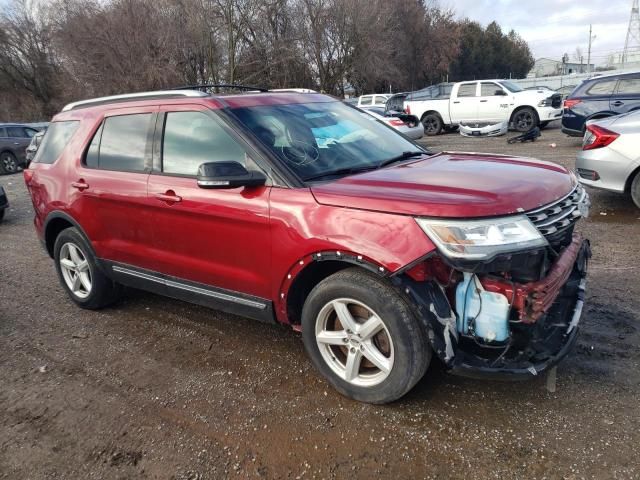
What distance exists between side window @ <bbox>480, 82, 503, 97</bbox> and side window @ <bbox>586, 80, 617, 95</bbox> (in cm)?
509

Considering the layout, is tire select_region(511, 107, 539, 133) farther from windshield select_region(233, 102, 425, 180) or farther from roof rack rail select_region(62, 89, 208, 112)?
roof rack rail select_region(62, 89, 208, 112)

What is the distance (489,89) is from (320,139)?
619 inches

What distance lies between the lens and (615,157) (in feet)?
20.5

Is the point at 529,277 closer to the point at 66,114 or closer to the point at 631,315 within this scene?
the point at 631,315

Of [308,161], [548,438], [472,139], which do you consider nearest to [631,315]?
[548,438]

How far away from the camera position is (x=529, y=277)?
8.50 feet

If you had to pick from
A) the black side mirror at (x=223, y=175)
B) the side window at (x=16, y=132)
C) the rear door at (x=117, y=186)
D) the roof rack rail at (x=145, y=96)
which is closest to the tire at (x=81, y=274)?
the rear door at (x=117, y=186)

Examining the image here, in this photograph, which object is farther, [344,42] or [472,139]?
[344,42]

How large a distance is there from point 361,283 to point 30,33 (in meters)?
44.1

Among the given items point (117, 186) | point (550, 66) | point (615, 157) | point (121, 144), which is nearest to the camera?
point (117, 186)

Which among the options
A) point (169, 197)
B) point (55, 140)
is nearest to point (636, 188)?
point (169, 197)

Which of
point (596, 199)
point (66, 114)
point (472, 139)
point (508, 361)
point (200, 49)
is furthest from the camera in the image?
point (200, 49)

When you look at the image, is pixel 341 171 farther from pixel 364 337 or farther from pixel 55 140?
pixel 55 140

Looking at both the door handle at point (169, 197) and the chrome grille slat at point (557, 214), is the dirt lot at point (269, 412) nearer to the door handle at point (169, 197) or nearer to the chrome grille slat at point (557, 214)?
the chrome grille slat at point (557, 214)
